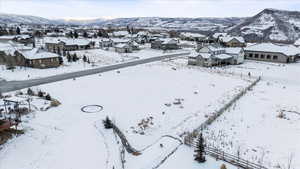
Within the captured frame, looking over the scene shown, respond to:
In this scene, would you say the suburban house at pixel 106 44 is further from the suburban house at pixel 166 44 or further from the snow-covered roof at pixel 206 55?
the snow-covered roof at pixel 206 55

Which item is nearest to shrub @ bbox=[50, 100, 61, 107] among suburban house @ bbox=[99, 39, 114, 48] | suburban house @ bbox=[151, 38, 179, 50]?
suburban house @ bbox=[151, 38, 179, 50]

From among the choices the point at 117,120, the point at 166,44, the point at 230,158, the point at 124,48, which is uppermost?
the point at 166,44

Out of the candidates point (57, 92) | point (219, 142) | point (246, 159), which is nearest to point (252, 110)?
point (219, 142)

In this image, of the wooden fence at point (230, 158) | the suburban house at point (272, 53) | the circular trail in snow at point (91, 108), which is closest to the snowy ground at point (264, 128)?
the wooden fence at point (230, 158)

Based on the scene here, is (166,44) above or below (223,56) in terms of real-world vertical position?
above

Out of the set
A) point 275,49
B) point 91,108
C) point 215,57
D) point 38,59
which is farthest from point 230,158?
point 275,49

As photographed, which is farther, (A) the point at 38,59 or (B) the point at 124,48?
(B) the point at 124,48

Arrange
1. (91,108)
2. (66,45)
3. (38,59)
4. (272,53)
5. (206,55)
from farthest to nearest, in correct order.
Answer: (66,45)
(272,53)
(206,55)
(38,59)
(91,108)

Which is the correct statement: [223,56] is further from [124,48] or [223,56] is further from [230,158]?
[230,158]

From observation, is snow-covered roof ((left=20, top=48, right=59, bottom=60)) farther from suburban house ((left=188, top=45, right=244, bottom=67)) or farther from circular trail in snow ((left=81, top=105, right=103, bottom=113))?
suburban house ((left=188, top=45, right=244, bottom=67))
